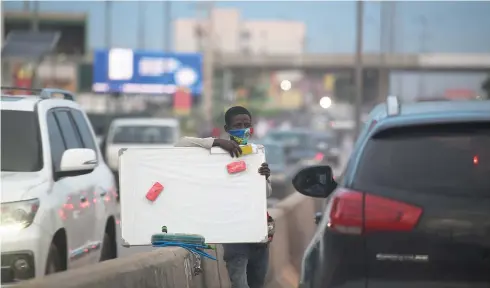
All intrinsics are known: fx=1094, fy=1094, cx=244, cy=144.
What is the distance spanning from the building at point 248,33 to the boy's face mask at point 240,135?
469ft

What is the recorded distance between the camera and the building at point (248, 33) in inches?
6137

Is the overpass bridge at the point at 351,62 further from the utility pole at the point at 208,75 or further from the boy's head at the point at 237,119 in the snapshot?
the boy's head at the point at 237,119

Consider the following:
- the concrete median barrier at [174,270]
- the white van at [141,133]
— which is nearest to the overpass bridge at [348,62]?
the white van at [141,133]

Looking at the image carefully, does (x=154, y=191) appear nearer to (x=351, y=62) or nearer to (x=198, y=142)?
(x=198, y=142)

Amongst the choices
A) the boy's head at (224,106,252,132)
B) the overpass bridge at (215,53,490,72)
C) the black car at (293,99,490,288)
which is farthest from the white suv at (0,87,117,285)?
the overpass bridge at (215,53,490,72)

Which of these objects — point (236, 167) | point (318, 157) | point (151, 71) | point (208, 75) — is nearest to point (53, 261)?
point (236, 167)

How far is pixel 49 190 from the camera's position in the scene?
857 centimetres

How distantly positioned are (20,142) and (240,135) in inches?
92.6

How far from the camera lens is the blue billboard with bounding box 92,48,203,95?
68125 millimetres

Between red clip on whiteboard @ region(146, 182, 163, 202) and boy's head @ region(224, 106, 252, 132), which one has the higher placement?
boy's head @ region(224, 106, 252, 132)

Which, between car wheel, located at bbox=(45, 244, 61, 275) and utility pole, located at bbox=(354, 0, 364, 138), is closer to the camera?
car wheel, located at bbox=(45, 244, 61, 275)

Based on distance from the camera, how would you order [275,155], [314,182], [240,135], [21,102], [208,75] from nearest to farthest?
[314,182], [240,135], [21,102], [275,155], [208,75]

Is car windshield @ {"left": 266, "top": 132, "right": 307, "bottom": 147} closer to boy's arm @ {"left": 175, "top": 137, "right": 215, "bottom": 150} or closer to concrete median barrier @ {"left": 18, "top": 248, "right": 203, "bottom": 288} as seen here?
concrete median barrier @ {"left": 18, "top": 248, "right": 203, "bottom": 288}

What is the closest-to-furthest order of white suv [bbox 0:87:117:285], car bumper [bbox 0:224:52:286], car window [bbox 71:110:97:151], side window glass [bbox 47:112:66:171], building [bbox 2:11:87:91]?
car bumper [bbox 0:224:52:286] → white suv [bbox 0:87:117:285] → side window glass [bbox 47:112:66:171] → car window [bbox 71:110:97:151] → building [bbox 2:11:87:91]
